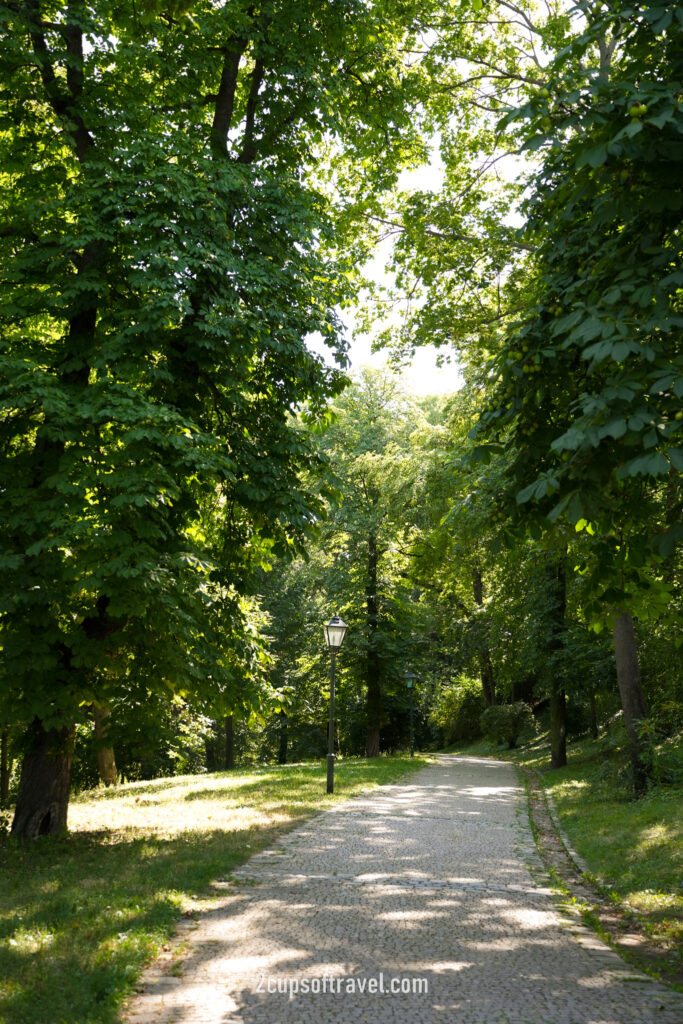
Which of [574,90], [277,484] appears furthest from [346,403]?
[574,90]

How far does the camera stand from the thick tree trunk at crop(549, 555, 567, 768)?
64.3 ft

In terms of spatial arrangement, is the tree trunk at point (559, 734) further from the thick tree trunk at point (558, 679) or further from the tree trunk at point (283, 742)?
the tree trunk at point (283, 742)

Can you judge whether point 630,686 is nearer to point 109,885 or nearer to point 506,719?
point 109,885

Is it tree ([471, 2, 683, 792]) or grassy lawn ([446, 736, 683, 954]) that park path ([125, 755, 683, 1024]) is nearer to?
grassy lawn ([446, 736, 683, 954])

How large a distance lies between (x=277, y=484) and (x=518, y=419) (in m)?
4.19

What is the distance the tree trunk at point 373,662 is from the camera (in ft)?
81.5

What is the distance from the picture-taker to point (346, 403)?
31.8 m

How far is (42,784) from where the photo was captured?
30.8 feet

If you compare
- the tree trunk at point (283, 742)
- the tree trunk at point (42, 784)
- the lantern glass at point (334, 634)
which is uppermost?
the lantern glass at point (334, 634)

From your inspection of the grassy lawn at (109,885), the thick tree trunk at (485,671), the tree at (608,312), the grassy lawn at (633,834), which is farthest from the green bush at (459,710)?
the tree at (608,312)

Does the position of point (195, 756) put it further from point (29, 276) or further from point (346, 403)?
point (29, 276)

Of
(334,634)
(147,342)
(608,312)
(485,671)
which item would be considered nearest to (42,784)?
(147,342)

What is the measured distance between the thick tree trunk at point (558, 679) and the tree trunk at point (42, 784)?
12730 millimetres

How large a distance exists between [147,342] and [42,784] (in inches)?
211
